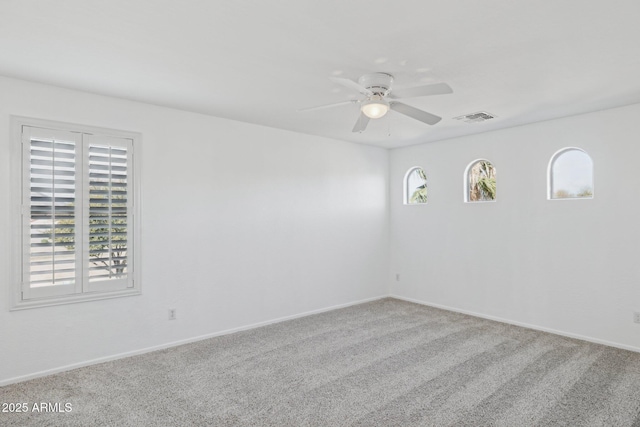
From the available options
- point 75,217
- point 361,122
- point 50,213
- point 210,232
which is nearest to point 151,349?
point 210,232

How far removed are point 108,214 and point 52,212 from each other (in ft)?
1.46

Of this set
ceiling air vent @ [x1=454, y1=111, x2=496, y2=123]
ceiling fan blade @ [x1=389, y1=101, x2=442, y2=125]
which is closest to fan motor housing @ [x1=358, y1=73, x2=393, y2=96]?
ceiling fan blade @ [x1=389, y1=101, x2=442, y2=125]

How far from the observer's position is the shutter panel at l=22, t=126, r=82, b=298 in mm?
3275

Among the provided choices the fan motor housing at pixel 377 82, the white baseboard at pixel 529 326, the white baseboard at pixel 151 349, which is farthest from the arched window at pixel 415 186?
the fan motor housing at pixel 377 82

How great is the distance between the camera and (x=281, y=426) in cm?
256

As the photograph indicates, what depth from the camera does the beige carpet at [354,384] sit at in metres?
2.67

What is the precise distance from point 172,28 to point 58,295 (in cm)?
256

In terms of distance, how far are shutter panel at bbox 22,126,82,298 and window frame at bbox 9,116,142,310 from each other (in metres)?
0.02

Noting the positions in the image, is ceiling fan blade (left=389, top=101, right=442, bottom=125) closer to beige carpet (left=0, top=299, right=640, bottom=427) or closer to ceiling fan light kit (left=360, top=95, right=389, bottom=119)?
ceiling fan light kit (left=360, top=95, right=389, bottom=119)

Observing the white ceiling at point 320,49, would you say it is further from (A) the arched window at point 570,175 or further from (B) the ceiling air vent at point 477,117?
(A) the arched window at point 570,175

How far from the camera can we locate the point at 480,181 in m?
5.37

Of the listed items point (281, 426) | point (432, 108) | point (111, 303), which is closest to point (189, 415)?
point (281, 426)

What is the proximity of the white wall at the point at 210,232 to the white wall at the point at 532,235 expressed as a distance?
0.88 metres

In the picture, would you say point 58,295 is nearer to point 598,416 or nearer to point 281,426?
point 281,426
